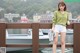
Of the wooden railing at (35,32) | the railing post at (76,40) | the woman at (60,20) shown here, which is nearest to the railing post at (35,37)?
the wooden railing at (35,32)

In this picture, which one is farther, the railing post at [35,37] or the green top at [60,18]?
the railing post at [35,37]

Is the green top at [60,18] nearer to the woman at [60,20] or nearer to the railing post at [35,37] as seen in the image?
the woman at [60,20]

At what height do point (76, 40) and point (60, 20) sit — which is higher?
point (60, 20)

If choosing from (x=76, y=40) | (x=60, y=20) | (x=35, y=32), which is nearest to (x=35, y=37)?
(x=35, y=32)

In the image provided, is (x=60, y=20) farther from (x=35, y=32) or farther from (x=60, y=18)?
(x=35, y=32)

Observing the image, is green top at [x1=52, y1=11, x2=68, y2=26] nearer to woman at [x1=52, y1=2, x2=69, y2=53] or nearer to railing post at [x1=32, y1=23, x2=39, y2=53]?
woman at [x1=52, y1=2, x2=69, y2=53]

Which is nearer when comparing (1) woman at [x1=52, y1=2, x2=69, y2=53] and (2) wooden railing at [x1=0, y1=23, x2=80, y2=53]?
(1) woman at [x1=52, y1=2, x2=69, y2=53]

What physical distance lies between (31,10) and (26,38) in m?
0.73

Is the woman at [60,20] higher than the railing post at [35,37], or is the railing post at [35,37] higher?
the woman at [60,20]

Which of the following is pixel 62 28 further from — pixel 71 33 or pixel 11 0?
pixel 11 0

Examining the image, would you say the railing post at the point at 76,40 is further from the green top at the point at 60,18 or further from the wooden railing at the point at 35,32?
the green top at the point at 60,18

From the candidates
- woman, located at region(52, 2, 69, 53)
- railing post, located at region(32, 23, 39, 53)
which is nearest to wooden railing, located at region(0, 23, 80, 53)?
railing post, located at region(32, 23, 39, 53)

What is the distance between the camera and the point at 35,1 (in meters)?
5.00

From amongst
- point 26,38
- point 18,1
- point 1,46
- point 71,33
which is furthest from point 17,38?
point 71,33
